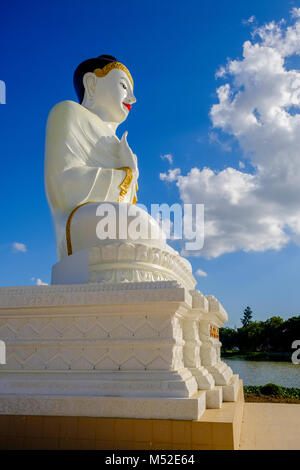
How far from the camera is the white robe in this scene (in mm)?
5898

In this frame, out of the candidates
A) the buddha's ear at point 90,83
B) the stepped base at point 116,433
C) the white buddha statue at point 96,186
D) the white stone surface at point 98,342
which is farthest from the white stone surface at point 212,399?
the buddha's ear at point 90,83

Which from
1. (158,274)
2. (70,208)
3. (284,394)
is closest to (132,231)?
(158,274)

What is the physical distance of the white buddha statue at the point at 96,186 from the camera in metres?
4.88

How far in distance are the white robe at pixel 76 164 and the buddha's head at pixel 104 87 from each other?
88 cm

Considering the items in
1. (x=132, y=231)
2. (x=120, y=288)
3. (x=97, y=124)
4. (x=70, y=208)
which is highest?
(x=97, y=124)

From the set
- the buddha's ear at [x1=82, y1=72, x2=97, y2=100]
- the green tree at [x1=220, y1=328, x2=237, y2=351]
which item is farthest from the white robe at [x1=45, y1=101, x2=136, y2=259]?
the green tree at [x1=220, y1=328, x2=237, y2=351]

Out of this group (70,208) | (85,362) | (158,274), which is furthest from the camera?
(70,208)

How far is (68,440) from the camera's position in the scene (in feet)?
11.7

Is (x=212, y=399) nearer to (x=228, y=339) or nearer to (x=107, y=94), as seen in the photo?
(x=107, y=94)

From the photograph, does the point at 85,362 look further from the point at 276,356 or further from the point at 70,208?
the point at 276,356

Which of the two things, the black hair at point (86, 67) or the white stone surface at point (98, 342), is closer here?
the white stone surface at point (98, 342)

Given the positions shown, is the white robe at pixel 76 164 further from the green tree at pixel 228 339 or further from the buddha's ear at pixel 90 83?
the green tree at pixel 228 339

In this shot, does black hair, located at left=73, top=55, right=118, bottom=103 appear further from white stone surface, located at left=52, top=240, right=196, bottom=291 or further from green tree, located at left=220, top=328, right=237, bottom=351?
green tree, located at left=220, top=328, right=237, bottom=351
